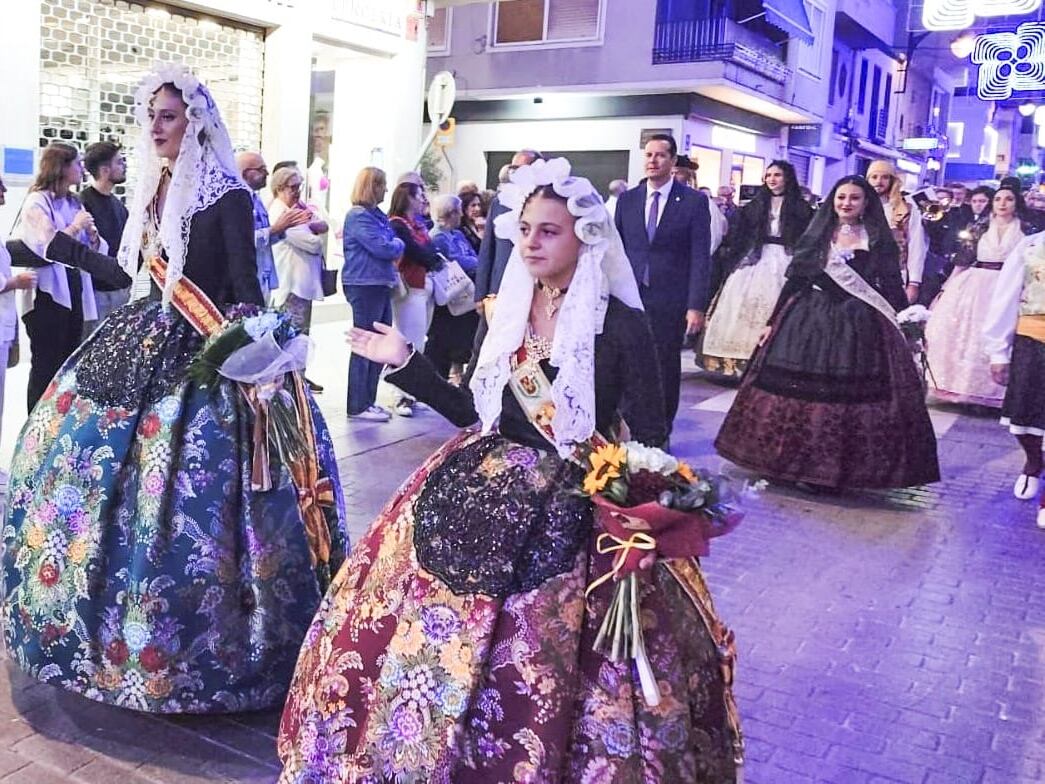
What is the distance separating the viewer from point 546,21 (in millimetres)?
22000

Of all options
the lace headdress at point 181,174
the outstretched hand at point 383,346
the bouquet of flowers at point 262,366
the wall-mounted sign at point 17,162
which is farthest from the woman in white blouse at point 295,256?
the outstretched hand at point 383,346

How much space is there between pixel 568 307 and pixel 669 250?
171 inches

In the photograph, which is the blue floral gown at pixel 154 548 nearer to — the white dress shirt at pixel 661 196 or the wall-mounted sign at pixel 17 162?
the white dress shirt at pixel 661 196

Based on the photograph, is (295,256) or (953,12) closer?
(295,256)

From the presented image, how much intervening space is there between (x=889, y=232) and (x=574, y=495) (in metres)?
4.61

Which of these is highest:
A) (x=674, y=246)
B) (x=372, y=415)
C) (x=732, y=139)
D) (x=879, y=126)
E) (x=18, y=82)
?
(x=879, y=126)

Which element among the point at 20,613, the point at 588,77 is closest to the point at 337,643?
the point at 20,613

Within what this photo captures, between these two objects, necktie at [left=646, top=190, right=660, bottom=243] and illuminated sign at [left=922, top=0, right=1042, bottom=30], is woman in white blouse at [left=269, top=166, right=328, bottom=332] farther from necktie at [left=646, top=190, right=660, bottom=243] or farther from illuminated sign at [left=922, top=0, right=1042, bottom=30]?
illuminated sign at [left=922, top=0, right=1042, bottom=30]

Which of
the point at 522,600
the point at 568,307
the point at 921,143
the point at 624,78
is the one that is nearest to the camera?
the point at 522,600

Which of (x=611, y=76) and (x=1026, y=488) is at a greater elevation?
A: (x=611, y=76)

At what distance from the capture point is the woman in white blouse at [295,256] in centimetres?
822

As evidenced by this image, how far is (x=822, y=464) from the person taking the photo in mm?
6613

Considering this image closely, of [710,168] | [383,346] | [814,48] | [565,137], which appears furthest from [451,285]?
[814,48]

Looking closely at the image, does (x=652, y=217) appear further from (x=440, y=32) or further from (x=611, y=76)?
(x=440, y=32)
